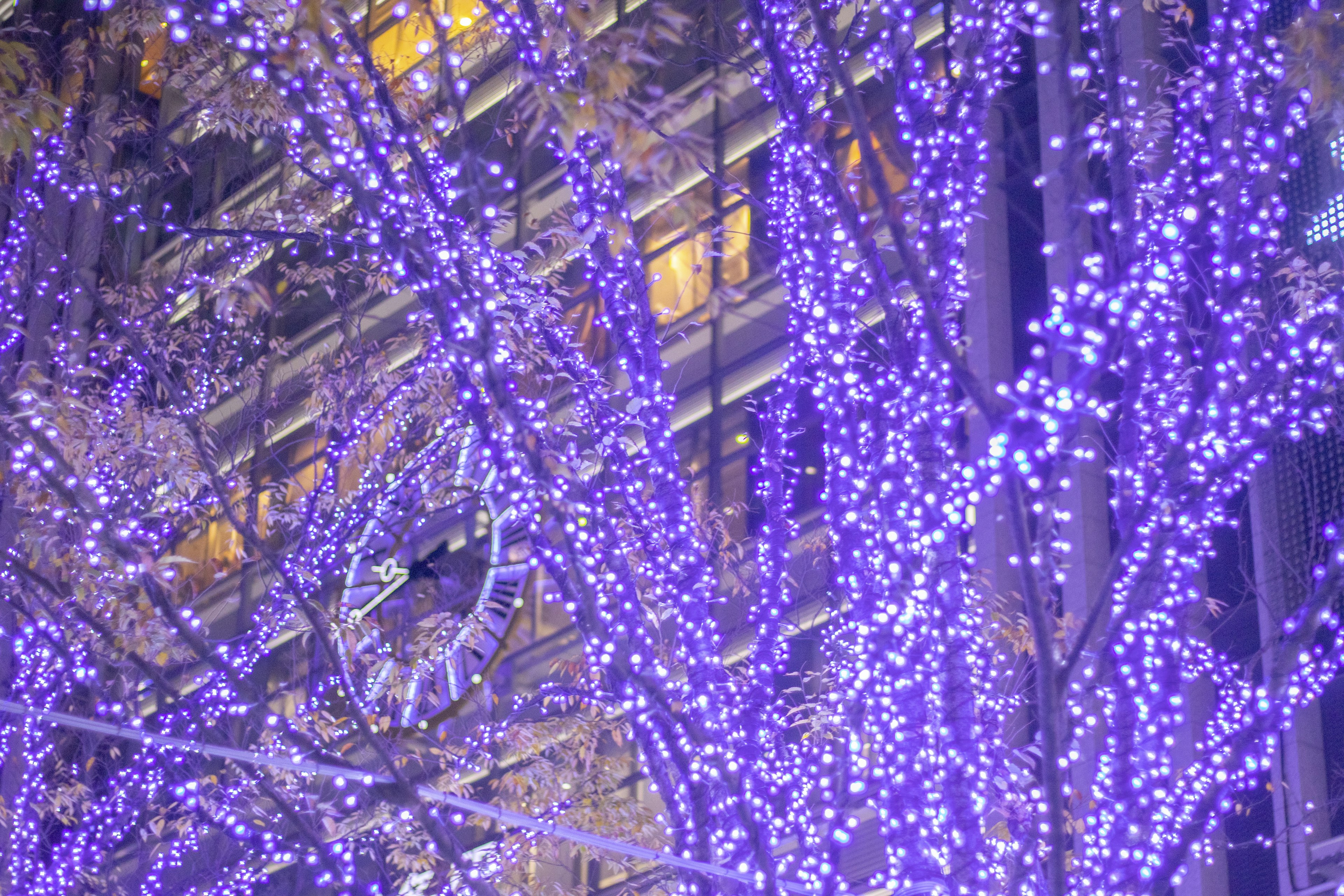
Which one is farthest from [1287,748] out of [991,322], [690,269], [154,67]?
[154,67]

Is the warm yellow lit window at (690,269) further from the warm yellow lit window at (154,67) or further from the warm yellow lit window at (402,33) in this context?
the warm yellow lit window at (154,67)

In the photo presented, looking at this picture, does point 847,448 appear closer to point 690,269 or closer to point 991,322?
point 991,322

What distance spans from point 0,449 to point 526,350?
11.9ft

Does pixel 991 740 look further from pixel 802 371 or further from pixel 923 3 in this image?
pixel 923 3

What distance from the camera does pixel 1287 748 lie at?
881cm

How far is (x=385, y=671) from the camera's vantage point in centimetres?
1049

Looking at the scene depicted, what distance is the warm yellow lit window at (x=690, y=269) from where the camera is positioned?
1450 centimetres

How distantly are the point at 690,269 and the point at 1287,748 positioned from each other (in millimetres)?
7530

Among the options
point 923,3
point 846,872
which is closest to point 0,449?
point 846,872

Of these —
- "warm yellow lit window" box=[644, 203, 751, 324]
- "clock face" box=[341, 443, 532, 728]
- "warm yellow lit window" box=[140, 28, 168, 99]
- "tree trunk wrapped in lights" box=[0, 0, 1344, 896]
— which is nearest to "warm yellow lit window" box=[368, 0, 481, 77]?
"warm yellow lit window" box=[140, 28, 168, 99]

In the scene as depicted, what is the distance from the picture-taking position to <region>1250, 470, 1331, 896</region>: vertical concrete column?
8.37 m

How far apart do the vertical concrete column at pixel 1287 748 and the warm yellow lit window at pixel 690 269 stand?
20.5ft

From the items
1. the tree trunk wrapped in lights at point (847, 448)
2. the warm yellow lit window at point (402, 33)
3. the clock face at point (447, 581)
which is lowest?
the tree trunk wrapped in lights at point (847, 448)

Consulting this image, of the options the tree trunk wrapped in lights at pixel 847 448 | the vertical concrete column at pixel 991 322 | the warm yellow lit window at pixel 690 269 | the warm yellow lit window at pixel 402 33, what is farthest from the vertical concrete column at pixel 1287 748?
the warm yellow lit window at pixel 402 33
